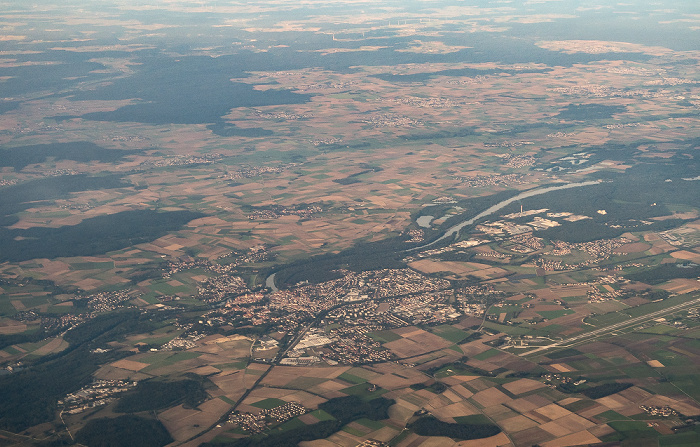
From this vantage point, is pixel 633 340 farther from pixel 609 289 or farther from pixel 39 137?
pixel 39 137

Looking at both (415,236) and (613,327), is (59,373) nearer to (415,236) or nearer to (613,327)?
(613,327)

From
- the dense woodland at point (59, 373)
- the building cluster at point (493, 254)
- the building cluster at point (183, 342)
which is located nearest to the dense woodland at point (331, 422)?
the dense woodland at point (59, 373)

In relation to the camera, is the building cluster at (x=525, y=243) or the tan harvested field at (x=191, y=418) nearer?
the tan harvested field at (x=191, y=418)

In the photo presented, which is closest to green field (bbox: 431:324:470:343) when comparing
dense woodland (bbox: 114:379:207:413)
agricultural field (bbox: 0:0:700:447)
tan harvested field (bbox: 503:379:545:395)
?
agricultural field (bbox: 0:0:700:447)

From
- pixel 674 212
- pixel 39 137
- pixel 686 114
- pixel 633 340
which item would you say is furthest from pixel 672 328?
pixel 39 137

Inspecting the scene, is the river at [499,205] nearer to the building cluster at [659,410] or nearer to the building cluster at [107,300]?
the building cluster at [107,300]

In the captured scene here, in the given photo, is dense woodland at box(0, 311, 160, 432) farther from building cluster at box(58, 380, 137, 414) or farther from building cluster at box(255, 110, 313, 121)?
building cluster at box(255, 110, 313, 121)
